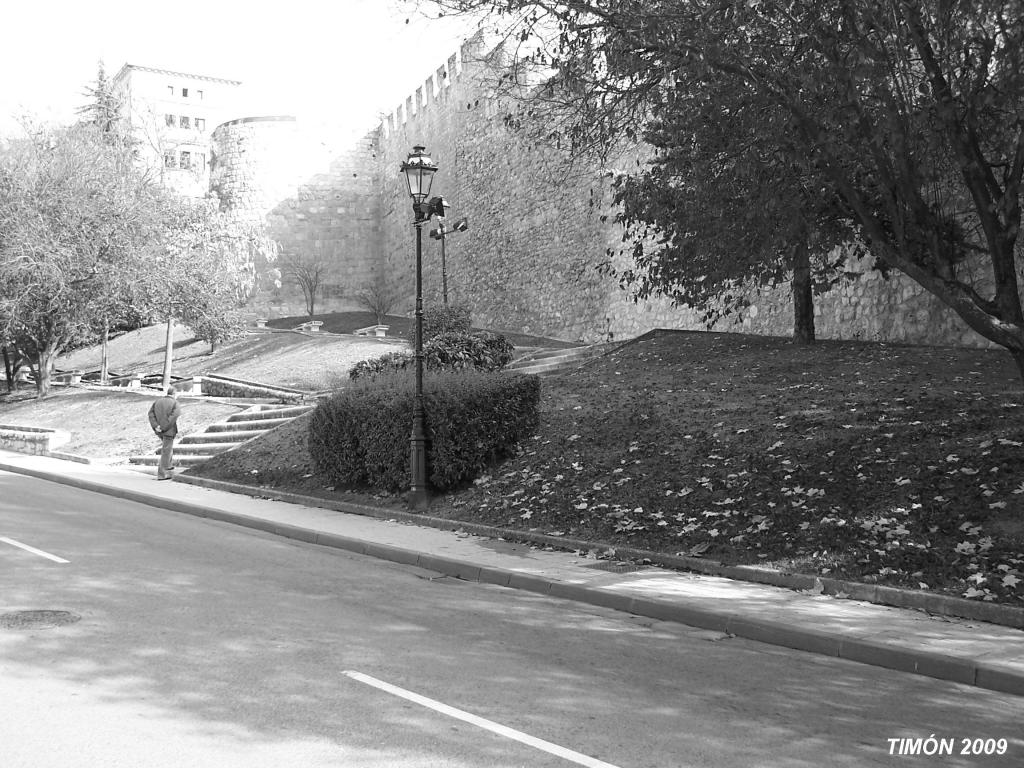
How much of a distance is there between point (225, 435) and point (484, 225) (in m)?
23.5

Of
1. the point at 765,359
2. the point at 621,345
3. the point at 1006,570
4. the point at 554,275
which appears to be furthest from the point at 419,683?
the point at 554,275

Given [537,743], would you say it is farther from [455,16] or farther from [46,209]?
[46,209]

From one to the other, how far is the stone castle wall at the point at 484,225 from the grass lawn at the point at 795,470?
3.61 meters

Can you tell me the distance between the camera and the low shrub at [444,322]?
2209 cm

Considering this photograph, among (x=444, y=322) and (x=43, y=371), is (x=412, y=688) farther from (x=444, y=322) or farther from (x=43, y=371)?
(x=43, y=371)

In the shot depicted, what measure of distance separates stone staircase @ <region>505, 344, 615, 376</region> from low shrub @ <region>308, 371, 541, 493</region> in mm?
7433

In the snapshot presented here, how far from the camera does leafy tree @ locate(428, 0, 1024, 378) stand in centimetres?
853

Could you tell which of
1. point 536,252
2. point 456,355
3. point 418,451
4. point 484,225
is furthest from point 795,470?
point 484,225

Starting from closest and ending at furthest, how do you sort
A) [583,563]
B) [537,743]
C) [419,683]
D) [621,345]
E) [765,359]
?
[537,743] < [419,683] < [583,563] < [765,359] < [621,345]

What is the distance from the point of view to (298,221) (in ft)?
190

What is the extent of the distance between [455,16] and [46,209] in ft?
83.0

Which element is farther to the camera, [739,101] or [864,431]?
[864,431]

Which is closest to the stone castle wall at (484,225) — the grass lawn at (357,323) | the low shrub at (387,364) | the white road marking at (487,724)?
the grass lawn at (357,323)

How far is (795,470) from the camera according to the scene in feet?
34.6
